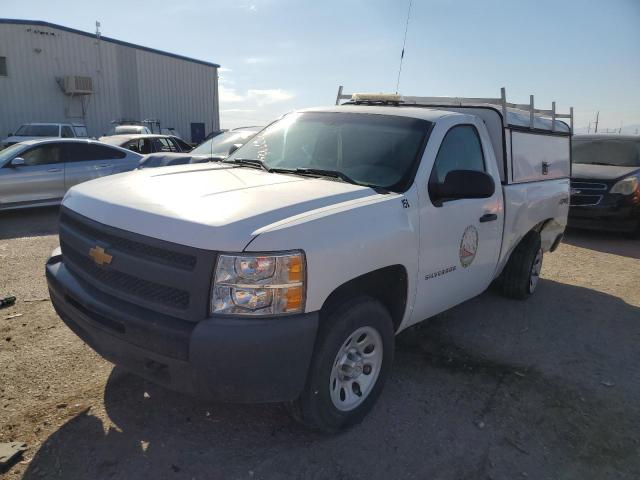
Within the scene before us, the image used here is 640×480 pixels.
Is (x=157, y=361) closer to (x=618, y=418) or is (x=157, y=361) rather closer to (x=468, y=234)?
(x=468, y=234)

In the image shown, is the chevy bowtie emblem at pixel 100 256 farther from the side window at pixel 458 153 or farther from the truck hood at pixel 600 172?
the truck hood at pixel 600 172

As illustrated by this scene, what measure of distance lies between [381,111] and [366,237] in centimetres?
155

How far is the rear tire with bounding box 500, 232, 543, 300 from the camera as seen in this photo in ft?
16.9

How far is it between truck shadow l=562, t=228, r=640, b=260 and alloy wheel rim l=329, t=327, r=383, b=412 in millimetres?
6758

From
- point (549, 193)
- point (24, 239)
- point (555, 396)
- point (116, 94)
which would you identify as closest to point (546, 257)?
point (549, 193)

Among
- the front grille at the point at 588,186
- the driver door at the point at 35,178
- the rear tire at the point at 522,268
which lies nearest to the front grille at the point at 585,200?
the front grille at the point at 588,186

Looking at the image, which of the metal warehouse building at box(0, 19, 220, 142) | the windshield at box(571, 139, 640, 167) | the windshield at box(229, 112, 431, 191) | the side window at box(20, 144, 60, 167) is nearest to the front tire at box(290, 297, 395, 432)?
the windshield at box(229, 112, 431, 191)

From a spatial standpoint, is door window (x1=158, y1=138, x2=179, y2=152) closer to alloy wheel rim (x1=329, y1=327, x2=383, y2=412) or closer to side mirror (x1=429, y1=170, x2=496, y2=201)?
side mirror (x1=429, y1=170, x2=496, y2=201)

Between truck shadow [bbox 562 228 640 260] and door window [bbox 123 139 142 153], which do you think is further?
door window [bbox 123 139 142 153]

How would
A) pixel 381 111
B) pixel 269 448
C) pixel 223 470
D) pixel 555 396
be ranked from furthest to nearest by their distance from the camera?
pixel 381 111
pixel 555 396
pixel 269 448
pixel 223 470

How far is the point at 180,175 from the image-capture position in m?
3.34

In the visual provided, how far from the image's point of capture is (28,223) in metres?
8.55

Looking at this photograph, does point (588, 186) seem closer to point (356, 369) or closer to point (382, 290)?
point (382, 290)

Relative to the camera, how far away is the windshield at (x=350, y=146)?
3.25m
